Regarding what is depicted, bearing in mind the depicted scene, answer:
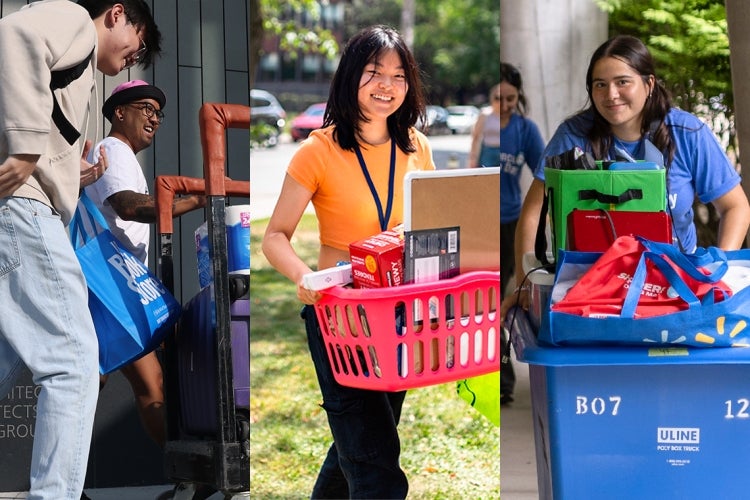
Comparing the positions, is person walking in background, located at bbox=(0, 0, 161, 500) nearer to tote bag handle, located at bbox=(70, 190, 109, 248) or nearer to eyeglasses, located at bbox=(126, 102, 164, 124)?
tote bag handle, located at bbox=(70, 190, 109, 248)

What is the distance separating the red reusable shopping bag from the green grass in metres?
0.54

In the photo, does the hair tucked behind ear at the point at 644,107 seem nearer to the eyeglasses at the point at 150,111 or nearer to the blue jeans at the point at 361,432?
the blue jeans at the point at 361,432

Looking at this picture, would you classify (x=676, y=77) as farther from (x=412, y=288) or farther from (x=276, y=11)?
(x=276, y=11)

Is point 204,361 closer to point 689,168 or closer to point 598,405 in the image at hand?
point 598,405

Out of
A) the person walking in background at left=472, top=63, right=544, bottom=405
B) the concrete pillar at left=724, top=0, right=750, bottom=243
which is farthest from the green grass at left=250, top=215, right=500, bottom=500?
the concrete pillar at left=724, top=0, right=750, bottom=243

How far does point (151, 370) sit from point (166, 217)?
0.49 meters

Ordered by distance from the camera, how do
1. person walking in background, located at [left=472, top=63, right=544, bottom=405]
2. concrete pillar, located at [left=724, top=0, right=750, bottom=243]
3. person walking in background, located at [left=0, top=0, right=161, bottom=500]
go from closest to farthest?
person walking in background, located at [left=0, top=0, right=161, bottom=500] → concrete pillar, located at [left=724, top=0, right=750, bottom=243] → person walking in background, located at [left=472, top=63, right=544, bottom=405]

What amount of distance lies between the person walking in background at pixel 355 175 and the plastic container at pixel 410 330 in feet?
0.33

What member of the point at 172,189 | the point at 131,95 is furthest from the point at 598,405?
the point at 131,95

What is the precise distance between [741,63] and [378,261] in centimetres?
213

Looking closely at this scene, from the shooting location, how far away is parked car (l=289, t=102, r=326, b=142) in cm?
315

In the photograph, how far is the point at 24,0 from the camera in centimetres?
321

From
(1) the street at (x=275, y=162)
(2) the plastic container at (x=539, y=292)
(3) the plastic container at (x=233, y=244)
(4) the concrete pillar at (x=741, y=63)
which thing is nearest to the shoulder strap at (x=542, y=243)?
(2) the plastic container at (x=539, y=292)

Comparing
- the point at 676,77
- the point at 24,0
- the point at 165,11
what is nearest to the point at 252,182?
the point at 165,11
